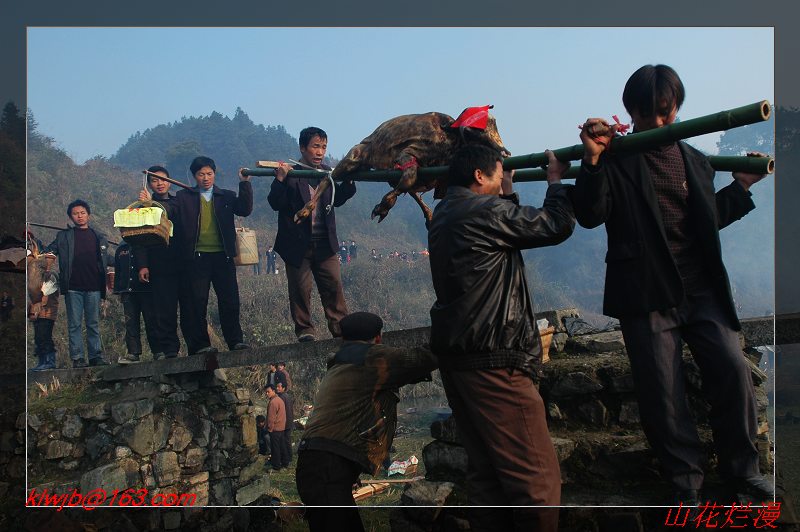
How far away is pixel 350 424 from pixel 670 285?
2.26 metres

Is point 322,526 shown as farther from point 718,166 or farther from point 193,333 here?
point 718,166

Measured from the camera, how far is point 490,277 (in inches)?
171

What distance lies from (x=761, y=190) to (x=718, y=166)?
128 centimetres

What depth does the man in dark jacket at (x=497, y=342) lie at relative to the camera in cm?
420

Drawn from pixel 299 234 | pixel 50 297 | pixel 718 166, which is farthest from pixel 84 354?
pixel 718 166

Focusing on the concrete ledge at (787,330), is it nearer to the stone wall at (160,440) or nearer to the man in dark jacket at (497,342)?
the man in dark jacket at (497,342)

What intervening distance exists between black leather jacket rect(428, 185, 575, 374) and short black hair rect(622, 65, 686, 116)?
2.65ft

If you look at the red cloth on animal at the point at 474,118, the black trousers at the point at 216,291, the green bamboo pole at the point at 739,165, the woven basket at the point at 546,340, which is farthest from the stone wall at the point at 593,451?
the black trousers at the point at 216,291

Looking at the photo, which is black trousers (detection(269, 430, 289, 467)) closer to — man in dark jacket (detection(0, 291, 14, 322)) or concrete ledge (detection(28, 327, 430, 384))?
concrete ledge (detection(28, 327, 430, 384))

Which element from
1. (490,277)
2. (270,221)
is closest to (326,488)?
(490,277)

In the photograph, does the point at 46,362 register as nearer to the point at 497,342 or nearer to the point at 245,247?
the point at 245,247

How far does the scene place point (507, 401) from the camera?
13.9 feet

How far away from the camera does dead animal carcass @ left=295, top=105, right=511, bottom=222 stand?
5758 mm

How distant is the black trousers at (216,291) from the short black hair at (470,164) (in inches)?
128
